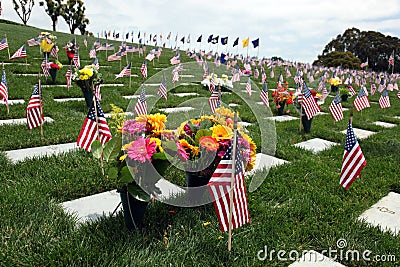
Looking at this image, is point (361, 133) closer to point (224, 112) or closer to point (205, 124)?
point (224, 112)

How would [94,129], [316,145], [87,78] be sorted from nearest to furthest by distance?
1. [94,129]
2. [316,145]
3. [87,78]

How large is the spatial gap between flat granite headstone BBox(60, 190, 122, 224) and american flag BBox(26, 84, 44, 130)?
1750 mm

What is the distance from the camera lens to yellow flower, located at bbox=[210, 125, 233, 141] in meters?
2.23

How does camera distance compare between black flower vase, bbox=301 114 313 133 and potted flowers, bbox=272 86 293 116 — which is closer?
black flower vase, bbox=301 114 313 133

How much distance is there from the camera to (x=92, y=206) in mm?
2500

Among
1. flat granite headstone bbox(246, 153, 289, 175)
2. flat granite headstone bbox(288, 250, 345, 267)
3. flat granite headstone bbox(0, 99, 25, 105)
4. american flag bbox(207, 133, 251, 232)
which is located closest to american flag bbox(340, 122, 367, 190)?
flat granite headstone bbox(288, 250, 345, 267)

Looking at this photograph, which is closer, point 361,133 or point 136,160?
point 136,160

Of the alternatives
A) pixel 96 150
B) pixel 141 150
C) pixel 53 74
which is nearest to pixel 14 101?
pixel 53 74

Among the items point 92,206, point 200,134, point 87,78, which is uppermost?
point 87,78

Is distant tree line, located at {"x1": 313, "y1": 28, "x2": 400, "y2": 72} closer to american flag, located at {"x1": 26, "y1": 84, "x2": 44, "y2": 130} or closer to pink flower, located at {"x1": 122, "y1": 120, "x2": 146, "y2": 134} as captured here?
american flag, located at {"x1": 26, "y1": 84, "x2": 44, "y2": 130}

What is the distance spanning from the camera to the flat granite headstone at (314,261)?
6.60ft

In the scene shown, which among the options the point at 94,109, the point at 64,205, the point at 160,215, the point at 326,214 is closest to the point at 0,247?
the point at 64,205

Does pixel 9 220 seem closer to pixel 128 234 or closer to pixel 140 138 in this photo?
pixel 128 234

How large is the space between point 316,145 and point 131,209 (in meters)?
3.39
